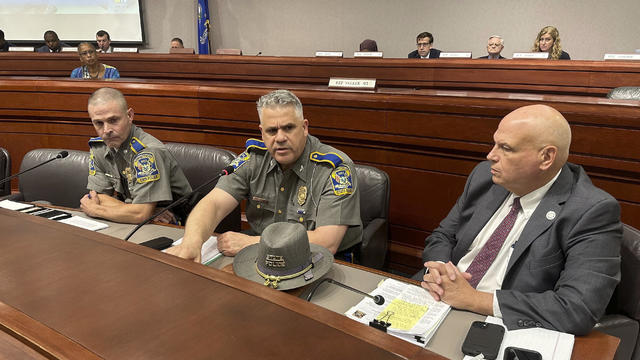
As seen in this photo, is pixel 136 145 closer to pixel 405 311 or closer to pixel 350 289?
pixel 350 289

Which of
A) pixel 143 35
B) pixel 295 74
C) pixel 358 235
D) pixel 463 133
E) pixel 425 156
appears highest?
pixel 143 35

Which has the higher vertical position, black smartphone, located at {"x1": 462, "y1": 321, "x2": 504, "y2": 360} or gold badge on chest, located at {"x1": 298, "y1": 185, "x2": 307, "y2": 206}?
gold badge on chest, located at {"x1": 298, "y1": 185, "x2": 307, "y2": 206}

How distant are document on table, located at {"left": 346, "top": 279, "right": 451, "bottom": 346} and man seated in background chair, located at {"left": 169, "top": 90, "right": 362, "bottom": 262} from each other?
18.0 inches

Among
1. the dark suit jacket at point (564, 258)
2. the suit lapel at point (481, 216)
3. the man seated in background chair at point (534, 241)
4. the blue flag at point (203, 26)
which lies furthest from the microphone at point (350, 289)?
the blue flag at point (203, 26)

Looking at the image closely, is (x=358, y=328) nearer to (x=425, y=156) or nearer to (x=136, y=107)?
(x=425, y=156)

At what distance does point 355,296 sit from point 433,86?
307 cm

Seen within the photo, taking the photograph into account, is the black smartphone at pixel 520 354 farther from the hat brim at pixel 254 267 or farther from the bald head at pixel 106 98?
Answer: the bald head at pixel 106 98

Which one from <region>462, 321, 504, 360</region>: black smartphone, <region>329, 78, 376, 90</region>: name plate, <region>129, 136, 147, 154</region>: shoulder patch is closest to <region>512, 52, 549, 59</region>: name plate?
<region>329, 78, 376, 90</region>: name plate

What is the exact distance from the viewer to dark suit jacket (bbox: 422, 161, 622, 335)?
108cm

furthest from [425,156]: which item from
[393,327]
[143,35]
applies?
[143,35]

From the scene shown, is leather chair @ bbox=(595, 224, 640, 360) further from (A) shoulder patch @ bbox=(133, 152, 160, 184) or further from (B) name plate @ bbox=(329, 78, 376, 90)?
(A) shoulder patch @ bbox=(133, 152, 160, 184)

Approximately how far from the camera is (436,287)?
1161mm

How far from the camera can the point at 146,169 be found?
198 centimetres

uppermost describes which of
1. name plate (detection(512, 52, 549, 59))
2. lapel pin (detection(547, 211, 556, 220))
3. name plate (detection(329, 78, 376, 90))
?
name plate (detection(512, 52, 549, 59))
